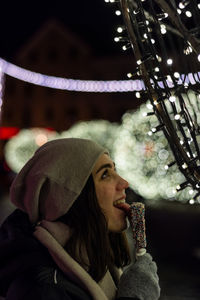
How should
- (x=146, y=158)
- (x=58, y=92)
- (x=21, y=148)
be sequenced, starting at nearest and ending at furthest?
(x=146, y=158), (x=21, y=148), (x=58, y=92)

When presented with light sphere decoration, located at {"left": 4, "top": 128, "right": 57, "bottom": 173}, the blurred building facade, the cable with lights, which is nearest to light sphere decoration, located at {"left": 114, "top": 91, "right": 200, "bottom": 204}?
light sphere decoration, located at {"left": 4, "top": 128, "right": 57, "bottom": 173}

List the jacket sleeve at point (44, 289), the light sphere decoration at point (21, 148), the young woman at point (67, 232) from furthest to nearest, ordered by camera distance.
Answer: the light sphere decoration at point (21, 148) → the young woman at point (67, 232) → the jacket sleeve at point (44, 289)

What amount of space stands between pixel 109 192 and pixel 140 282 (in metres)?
0.43

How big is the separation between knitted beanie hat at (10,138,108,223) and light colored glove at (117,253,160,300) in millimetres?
416

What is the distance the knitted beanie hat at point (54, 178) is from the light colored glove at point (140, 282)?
42 centimetres

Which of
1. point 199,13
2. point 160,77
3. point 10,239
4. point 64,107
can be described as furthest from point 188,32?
point 64,107

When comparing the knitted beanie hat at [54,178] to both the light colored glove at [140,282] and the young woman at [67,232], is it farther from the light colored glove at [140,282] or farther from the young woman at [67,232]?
the light colored glove at [140,282]

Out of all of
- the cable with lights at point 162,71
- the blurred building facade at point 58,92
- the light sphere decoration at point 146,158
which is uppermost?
the blurred building facade at point 58,92

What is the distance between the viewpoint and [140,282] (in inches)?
72.2

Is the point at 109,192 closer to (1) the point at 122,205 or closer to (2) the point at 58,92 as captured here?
(1) the point at 122,205

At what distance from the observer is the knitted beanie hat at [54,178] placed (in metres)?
1.85

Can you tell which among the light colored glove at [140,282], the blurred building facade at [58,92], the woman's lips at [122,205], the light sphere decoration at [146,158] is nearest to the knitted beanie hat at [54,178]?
the woman's lips at [122,205]

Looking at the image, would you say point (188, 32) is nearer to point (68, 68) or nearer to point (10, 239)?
point (10, 239)

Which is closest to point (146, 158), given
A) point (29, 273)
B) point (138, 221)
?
point (138, 221)
